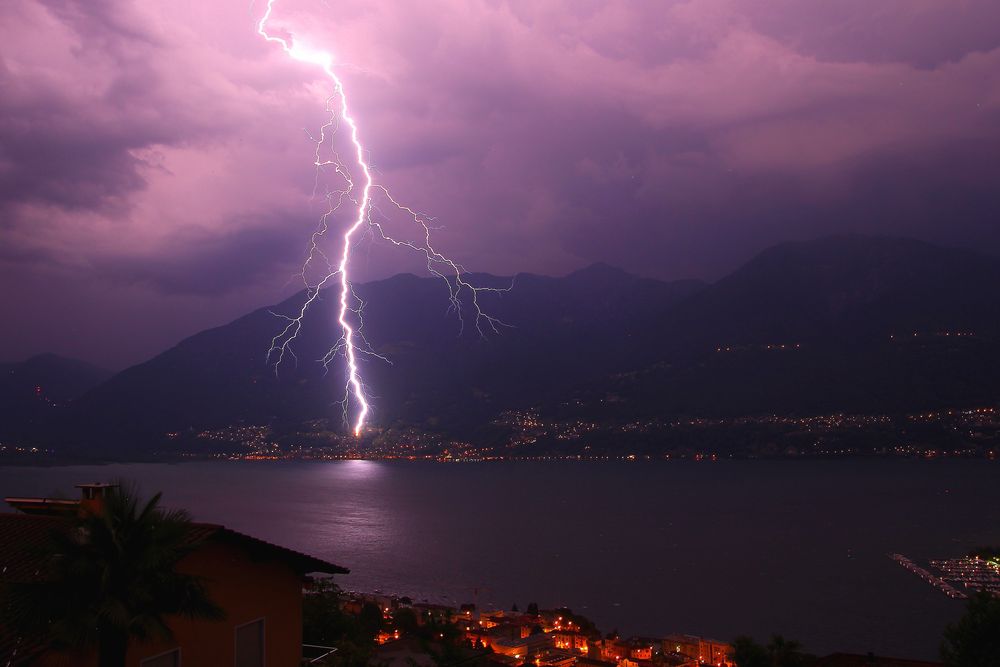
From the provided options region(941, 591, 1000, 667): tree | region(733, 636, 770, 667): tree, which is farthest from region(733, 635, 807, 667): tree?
region(941, 591, 1000, 667): tree

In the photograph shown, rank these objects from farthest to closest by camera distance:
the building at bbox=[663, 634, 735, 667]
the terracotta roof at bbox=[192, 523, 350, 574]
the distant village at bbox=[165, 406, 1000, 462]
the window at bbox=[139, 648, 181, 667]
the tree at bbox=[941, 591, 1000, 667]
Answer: the distant village at bbox=[165, 406, 1000, 462], the building at bbox=[663, 634, 735, 667], the tree at bbox=[941, 591, 1000, 667], the terracotta roof at bbox=[192, 523, 350, 574], the window at bbox=[139, 648, 181, 667]

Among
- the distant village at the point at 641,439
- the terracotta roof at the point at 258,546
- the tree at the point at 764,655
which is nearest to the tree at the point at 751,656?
the tree at the point at 764,655

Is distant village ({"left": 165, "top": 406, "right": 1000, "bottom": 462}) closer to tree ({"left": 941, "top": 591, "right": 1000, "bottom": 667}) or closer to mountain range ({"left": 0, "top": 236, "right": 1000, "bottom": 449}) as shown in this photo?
mountain range ({"left": 0, "top": 236, "right": 1000, "bottom": 449})

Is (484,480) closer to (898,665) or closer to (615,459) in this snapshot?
(615,459)

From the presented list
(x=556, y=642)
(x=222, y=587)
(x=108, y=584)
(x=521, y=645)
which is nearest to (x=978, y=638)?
(x=222, y=587)

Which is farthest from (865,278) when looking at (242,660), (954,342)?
(242,660)

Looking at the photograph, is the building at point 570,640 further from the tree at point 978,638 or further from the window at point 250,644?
the window at point 250,644
